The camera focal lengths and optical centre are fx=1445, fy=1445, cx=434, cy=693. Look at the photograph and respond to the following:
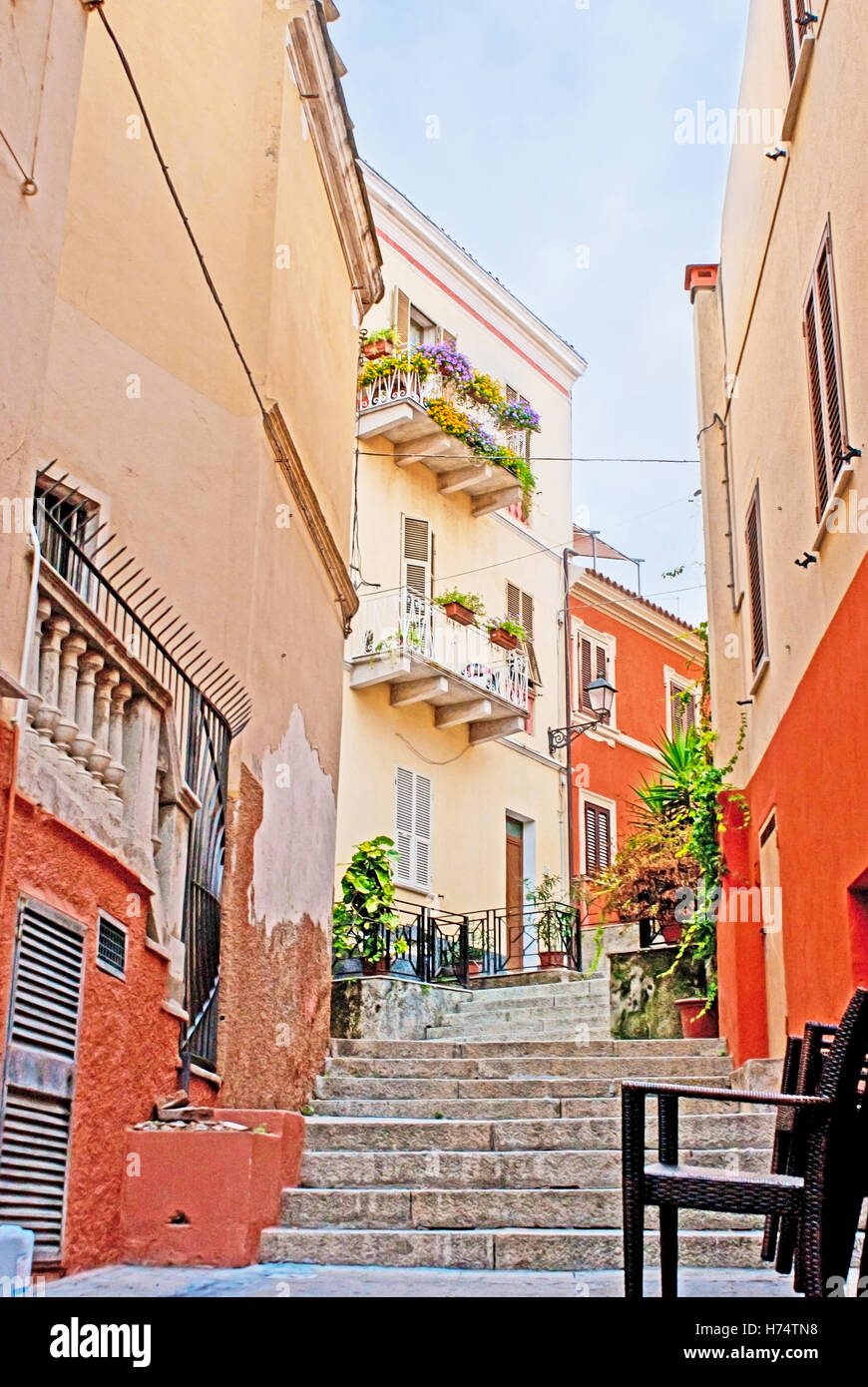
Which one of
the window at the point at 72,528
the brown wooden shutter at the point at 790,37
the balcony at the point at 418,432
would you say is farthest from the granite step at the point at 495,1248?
the balcony at the point at 418,432

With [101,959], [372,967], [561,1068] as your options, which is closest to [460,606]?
[372,967]

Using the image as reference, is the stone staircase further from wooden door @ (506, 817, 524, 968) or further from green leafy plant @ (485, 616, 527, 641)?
green leafy plant @ (485, 616, 527, 641)

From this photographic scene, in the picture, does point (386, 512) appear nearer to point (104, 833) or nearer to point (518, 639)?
point (518, 639)

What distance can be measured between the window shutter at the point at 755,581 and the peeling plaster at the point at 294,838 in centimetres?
339

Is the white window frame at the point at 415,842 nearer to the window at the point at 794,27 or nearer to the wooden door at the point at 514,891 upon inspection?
the wooden door at the point at 514,891

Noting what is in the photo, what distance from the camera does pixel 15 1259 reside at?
4602mm

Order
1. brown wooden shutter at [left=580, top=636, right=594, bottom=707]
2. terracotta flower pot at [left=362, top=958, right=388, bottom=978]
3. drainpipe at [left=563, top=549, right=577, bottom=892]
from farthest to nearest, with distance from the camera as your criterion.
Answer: brown wooden shutter at [left=580, top=636, right=594, bottom=707]
drainpipe at [left=563, top=549, right=577, bottom=892]
terracotta flower pot at [left=362, top=958, right=388, bottom=978]

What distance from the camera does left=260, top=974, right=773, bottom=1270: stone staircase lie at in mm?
6518

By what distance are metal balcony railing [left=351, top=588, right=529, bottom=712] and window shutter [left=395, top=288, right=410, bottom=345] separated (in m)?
4.07

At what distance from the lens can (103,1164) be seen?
597 centimetres

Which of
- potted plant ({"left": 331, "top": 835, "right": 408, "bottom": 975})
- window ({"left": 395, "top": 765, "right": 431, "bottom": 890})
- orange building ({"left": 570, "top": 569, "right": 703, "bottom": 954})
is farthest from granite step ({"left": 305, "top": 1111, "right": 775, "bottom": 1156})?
orange building ({"left": 570, "top": 569, "right": 703, "bottom": 954})

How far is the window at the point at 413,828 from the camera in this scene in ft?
62.2

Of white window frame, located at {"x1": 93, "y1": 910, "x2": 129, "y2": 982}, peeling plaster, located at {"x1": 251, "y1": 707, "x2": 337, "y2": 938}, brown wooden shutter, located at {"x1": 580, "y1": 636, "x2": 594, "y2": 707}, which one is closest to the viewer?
white window frame, located at {"x1": 93, "y1": 910, "x2": 129, "y2": 982}
